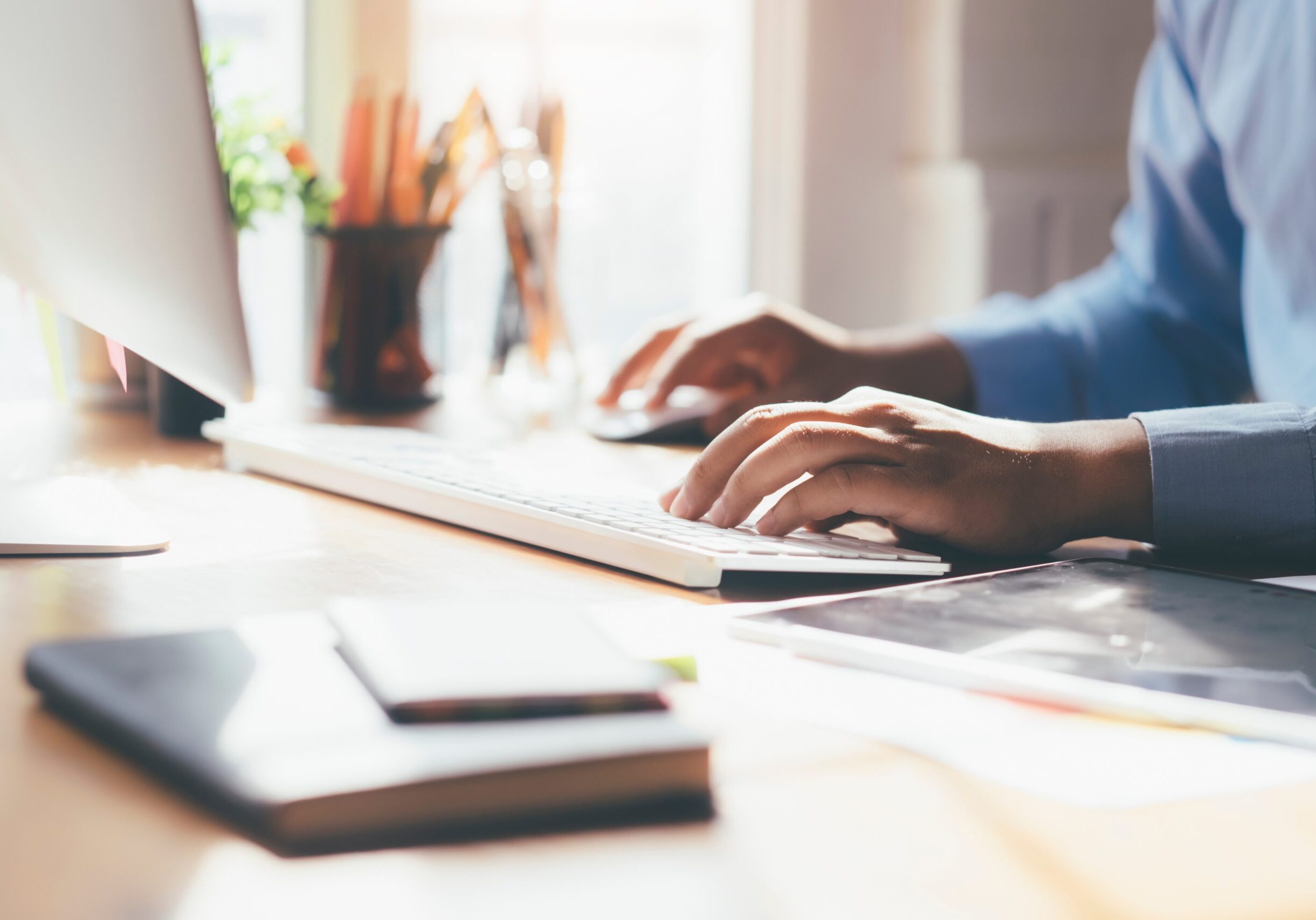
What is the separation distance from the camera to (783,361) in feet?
3.75

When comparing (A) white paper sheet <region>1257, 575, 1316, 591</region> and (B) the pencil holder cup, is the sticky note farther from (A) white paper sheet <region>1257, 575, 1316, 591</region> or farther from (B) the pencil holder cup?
(A) white paper sheet <region>1257, 575, 1316, 591</region>

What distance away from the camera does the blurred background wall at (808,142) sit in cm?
169

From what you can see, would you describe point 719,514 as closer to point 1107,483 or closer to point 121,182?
point 1107,483

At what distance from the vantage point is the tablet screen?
1.35ft

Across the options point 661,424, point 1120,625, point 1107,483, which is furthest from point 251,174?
point 1120,625

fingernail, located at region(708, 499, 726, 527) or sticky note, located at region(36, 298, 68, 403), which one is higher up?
sticky note, located at region(36, 298, 68, 403)

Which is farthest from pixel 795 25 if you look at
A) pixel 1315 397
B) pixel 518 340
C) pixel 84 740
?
pixel 84 740

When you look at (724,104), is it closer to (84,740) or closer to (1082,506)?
(1082,506)

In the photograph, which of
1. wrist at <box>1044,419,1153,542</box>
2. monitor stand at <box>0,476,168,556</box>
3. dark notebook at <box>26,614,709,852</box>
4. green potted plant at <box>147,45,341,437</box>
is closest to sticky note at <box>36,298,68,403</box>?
monitor stand at <box>0,476,168,556</box>

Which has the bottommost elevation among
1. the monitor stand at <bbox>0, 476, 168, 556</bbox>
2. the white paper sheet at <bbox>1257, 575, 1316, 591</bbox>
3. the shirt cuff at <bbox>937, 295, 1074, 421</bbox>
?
the white paper sheet at <bbox>1257, 575, 1316, 591</bbox>

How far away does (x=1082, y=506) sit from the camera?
650mm

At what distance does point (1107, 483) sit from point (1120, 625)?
0.67ft

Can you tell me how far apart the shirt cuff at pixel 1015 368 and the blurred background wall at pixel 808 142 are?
1.74 ft

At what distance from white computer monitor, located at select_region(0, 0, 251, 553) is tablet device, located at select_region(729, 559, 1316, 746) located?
0.94ft
